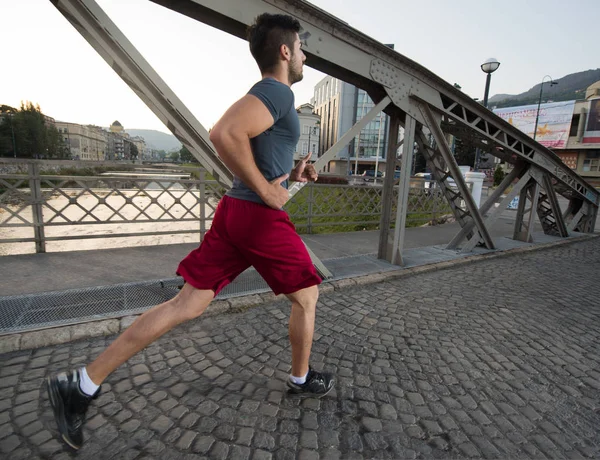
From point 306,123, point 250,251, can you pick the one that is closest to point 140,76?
point 250,251

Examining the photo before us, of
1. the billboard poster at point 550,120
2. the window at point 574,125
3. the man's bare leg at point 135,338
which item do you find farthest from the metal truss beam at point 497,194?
the window at point 574,125

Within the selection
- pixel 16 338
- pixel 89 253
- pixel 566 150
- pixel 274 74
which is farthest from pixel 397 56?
pixel 566 150

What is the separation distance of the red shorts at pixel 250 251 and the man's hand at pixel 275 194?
0.07 m

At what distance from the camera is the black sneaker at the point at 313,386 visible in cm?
201

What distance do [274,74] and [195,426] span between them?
189cm

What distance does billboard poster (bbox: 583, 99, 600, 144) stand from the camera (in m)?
50.9

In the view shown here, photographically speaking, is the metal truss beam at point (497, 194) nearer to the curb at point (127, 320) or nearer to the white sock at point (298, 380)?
the curb at point (127, 320)

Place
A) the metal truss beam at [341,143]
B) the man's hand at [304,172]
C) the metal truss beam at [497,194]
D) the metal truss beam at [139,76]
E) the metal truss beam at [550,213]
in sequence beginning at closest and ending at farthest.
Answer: the man's hand at [304,172] → the metal truss beam at [139,76] → the metal truss beam at [341,143] → the metal truss beam at [497,194] → the metal truss beam at [550,213]

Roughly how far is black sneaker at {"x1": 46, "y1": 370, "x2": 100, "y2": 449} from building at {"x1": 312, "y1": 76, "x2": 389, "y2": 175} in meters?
57.4

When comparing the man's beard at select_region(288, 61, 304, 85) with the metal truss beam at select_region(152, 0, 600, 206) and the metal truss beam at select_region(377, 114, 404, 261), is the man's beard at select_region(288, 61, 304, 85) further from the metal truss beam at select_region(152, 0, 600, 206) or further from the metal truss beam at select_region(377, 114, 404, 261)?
the metal truss beam at select_region(377, 114, 404, 261)

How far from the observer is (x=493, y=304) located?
150 inches

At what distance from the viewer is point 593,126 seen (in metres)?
51.7

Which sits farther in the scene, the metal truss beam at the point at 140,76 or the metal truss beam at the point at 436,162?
the metal truss beam at the point at 436,162

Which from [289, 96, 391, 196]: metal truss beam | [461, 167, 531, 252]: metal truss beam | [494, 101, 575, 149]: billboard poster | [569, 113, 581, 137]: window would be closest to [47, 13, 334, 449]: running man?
[289, 96, 391, 196]: metal truss beam
